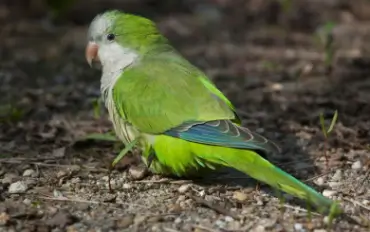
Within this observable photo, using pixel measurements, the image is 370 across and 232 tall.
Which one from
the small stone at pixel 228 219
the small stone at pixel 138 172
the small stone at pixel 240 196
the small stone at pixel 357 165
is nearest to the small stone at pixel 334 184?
the small stone at pixel 357 165

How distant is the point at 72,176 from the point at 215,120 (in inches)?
36.0

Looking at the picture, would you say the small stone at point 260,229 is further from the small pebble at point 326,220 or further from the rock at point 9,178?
the rock at point 9,178

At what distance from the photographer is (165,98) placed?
3.78m

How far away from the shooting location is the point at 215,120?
11.8 ft

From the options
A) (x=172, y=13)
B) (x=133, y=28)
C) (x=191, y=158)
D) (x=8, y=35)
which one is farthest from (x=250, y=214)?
(x=172, y=13)

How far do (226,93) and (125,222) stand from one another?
7.69 ft

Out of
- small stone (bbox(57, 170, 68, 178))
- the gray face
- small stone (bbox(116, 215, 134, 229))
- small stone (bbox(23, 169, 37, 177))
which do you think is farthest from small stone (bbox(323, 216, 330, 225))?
the gray face

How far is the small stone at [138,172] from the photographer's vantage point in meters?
3.94

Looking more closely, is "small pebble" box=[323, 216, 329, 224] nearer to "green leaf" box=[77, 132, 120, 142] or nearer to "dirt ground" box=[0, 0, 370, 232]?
"dirt ground" box=[0, 0, 370, 232]

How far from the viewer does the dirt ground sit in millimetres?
3447

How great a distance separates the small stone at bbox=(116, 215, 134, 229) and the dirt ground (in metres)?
0.01

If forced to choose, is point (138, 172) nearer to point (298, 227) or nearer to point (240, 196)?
point (240, 196)

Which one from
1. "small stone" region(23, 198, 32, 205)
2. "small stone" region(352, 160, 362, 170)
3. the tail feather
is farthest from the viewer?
"small stone" region(352, 160, 362, 170)

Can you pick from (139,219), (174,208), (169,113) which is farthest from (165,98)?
(139,219)
